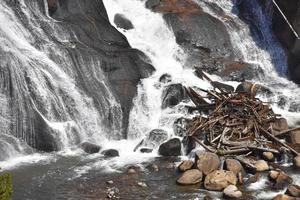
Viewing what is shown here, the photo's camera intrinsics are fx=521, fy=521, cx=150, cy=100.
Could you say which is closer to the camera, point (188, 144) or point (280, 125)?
point (188, 144)

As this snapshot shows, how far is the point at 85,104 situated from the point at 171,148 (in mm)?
4628

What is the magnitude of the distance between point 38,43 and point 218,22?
11343 millimetres

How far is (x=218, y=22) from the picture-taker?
100ft

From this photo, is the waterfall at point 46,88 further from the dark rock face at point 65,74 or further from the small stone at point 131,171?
the small stone at point 131,171

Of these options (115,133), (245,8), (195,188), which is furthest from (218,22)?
(195,188)

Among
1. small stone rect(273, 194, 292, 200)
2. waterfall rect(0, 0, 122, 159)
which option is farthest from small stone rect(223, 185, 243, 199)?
waterfall rect(0, 0, 122, 159)

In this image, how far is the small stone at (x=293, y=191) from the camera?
16675 mm

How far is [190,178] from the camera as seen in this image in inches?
715

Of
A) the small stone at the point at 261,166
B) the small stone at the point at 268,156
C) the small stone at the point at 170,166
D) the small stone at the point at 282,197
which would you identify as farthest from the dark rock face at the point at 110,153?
the small stone at the point at 282,197

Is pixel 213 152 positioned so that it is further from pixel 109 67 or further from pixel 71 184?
pixel 109 67

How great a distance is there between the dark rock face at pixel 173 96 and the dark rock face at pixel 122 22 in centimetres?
706

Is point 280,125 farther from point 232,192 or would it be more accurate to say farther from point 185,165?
point 232,192

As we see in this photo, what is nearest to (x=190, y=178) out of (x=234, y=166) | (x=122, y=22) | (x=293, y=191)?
(x=234, y=166)

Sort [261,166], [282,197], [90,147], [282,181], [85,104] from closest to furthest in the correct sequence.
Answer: [282,197]
[282,181]
[261,166]
[90,147]
[85,104]
